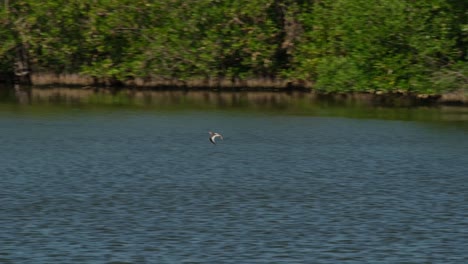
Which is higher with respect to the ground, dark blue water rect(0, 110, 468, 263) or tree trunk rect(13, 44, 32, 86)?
tree trunk rect(13, 44, 32, 86)

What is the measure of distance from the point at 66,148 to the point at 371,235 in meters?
12.7

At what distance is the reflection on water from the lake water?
88.5 inches

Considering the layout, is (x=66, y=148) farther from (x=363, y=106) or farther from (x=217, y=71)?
(x=217, y=71)

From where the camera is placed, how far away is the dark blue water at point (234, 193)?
16766 mm

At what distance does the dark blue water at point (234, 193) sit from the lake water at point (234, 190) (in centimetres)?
4

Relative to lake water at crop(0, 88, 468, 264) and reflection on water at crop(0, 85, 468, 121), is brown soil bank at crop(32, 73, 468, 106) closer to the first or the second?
reflection on water at crop(0, 85, 468, 121)

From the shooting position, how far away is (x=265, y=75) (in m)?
51.0

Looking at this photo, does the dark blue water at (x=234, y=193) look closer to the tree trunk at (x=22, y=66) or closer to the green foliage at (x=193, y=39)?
the green foliage at (x=193, y=39)

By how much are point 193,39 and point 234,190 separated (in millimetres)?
28120

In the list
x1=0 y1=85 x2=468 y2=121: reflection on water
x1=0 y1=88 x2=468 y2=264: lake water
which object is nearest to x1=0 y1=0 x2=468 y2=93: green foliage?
x1=0 y1=85 x2=468 y2=121: reflection on water

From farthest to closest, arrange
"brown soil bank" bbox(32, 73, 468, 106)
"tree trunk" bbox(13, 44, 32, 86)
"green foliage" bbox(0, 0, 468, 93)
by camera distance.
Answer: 1. "tree trunk" bbox(13, 44, 32, 86)
2. "brown soil bank" bbox(32, 73, 468, 106)
3. "green foliage" bbox(0, 0, 468, 93)

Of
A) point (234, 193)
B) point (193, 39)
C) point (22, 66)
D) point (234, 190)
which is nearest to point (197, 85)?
point (193, 39)

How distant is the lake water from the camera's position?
55.1 feet

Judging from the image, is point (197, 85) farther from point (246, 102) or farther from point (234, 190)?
point (234, 190)
